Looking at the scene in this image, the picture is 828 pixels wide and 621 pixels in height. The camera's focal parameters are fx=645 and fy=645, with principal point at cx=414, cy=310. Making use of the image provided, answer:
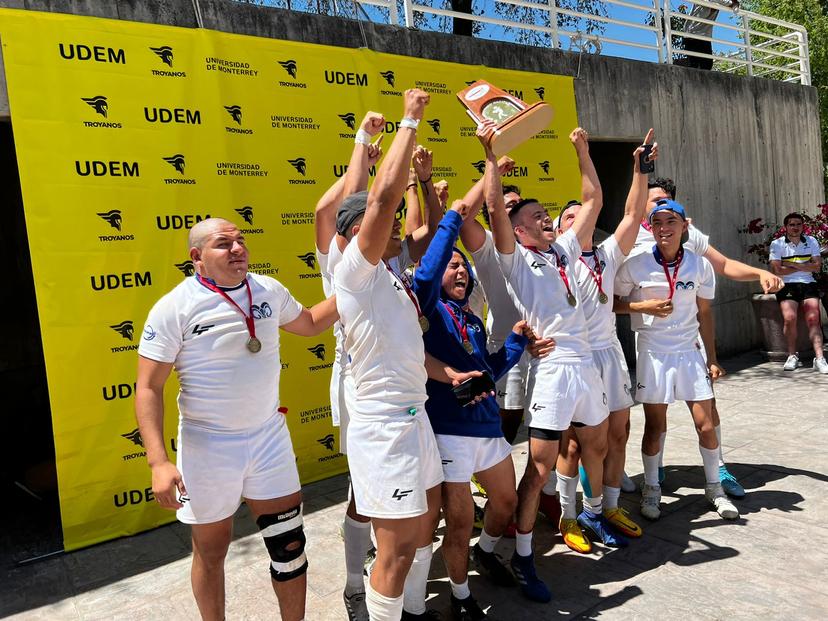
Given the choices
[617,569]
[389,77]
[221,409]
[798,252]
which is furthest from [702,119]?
[221,409]

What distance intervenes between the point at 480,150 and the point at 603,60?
8.81 feet

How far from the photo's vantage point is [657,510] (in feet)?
13.8

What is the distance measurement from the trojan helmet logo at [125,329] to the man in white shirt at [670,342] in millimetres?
3491

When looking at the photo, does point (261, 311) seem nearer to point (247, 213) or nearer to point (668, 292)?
point (247, 213)

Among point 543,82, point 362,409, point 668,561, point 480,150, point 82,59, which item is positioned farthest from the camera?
point 543,82

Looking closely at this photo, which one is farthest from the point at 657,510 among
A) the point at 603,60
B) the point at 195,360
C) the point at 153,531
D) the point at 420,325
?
the point at 603,60

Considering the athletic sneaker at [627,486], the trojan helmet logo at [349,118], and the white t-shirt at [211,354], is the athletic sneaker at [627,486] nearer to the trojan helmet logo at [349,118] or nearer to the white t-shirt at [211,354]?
the white t-shirt at [211,354]

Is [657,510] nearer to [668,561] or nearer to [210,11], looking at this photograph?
[668,561]

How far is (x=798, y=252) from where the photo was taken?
871cm

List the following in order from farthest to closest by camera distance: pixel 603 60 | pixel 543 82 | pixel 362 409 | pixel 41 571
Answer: pixel 603 60
pixel 543 82
pixel 41 571
pixel 362 409

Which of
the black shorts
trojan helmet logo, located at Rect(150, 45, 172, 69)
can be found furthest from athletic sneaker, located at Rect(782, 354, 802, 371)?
trojan helmet logo, located at Rect(150, 45, 172, 69)

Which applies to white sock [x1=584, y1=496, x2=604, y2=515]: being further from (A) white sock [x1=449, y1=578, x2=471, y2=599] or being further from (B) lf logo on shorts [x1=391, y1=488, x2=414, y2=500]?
A: (B) lf logo on shorts [x1=391, y1=488, x2=414, y2=500]

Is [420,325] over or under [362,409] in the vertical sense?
over

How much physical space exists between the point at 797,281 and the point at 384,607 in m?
8.29
